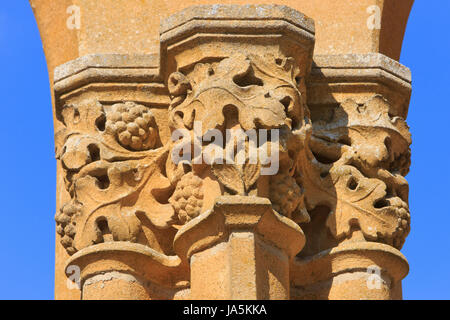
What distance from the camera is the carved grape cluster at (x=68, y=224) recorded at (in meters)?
7.16

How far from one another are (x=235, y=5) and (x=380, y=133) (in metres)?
0.87

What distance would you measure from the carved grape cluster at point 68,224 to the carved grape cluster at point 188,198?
1.52 feet

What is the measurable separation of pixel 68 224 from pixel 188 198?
0.59m

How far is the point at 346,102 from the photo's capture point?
742 centimetres

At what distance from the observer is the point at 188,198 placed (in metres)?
6.94

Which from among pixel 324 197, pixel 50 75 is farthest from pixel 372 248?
pixel 50 75

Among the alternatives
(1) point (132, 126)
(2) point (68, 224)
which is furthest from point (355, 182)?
(2) point (68, 224)

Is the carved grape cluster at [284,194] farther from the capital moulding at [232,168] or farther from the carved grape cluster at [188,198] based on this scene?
the carved grape cluster at [188,198]

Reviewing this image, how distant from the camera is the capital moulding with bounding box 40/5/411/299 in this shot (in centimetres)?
682

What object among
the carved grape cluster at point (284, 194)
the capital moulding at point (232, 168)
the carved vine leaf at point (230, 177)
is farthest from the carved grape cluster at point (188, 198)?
the carved grape cluster at point (284, 194)

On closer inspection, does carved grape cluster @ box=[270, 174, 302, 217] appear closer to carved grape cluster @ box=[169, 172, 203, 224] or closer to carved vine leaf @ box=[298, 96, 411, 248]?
carved vine leaf @ box=[298, 96, 411, 248]

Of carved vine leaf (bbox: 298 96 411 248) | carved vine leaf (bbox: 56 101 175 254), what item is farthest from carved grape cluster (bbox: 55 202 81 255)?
carved vine leaf (bbox: 298 96 411 248)

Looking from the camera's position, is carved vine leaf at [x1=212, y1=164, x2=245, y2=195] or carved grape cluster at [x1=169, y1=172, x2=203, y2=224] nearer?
carved vine leaf at [x1=212, y1=164, x2=245, y2=195]

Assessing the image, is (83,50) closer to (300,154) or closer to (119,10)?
(119,10)
